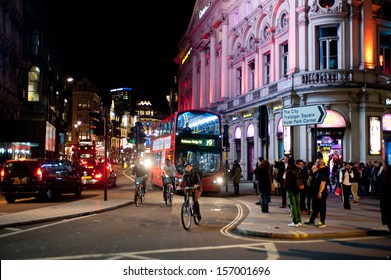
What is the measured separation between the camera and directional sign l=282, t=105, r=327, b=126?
539 inches

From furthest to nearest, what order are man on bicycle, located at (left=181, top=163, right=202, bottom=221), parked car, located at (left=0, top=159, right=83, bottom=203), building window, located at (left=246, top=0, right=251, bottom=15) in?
building window, located at (left=246, top=0, right=251, bottom=15) → parked car, located at (left=0, top=159, right=83, bottom=203) → man on bicycle, located at (left=181, top=163, right=202, bottom=221)

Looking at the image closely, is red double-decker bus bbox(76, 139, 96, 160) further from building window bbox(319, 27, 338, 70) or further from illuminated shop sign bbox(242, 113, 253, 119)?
building window bbox(319, 27, 338, 70)

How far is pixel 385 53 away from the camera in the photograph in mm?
31094

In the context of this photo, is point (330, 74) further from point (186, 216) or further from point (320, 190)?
point (186, 216)

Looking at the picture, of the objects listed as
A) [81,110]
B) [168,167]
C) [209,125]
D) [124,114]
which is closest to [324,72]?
[209,125]

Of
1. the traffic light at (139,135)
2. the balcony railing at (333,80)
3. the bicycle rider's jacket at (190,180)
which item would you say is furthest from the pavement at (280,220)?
the balcony railing at (333,80)

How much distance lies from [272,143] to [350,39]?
30.2 ft

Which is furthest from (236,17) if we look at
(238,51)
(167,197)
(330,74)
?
(167,197)

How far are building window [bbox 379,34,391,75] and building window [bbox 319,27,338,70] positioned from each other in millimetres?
3447

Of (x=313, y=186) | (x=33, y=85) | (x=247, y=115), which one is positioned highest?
(x=33, y=85)

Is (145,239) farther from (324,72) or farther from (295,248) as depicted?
(324,72)

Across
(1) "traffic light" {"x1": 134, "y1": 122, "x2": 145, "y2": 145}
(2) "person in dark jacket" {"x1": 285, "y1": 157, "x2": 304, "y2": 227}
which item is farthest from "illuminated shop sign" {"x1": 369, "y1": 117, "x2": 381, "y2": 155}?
(2) "person in dark jacket" {"x1": 285, "y1": 157, "x2": 304, "y2": 227}

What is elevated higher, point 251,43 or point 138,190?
point 251,43

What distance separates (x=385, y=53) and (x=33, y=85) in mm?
35881
